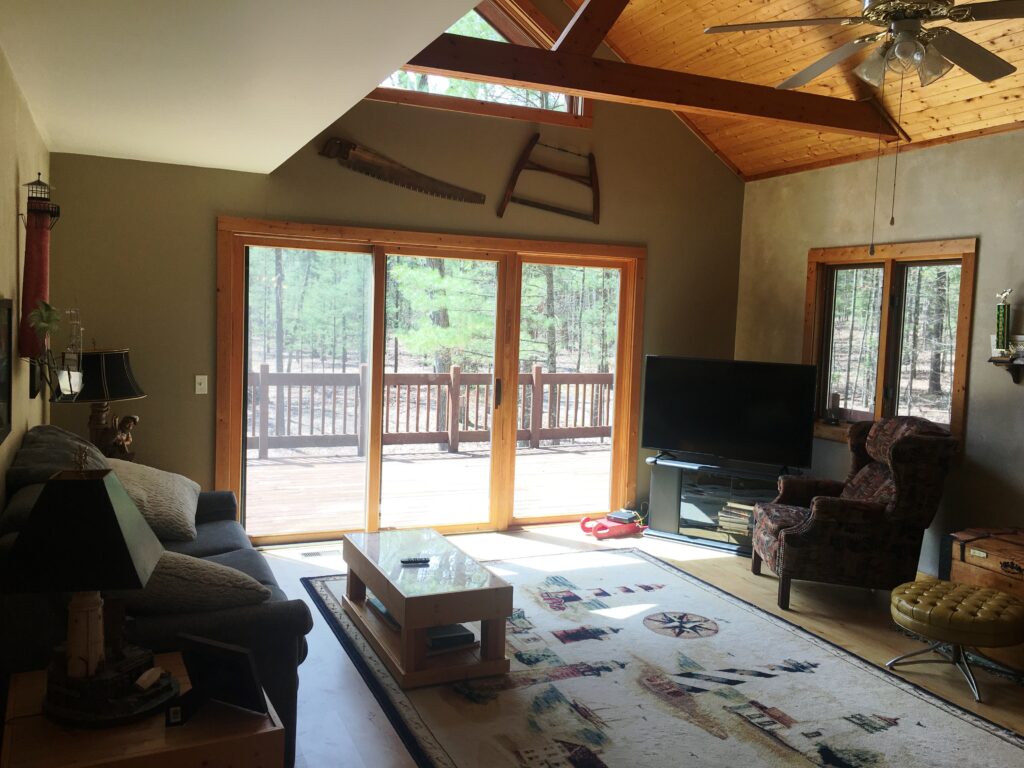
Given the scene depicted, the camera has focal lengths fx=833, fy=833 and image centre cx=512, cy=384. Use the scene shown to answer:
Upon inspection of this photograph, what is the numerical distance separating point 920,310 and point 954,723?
2.94 metres

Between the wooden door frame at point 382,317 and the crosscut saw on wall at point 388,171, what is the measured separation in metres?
0.28

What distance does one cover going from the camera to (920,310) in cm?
548

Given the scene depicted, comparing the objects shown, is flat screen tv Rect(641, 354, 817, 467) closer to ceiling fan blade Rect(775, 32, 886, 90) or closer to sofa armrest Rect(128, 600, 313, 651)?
ceiling fan blade Rect(775, 32, 886, 90)

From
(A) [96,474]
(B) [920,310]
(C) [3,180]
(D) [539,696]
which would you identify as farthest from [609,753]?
(B) [920,310]

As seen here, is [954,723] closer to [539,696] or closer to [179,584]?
[539,696]

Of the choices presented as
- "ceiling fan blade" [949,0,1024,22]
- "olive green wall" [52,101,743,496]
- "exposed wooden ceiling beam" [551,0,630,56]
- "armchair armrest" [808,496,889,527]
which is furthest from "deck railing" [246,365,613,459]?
"ceiling fan blade" [949,0,1024,22]

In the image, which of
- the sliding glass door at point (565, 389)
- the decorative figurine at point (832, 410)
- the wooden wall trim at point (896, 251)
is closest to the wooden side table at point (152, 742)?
the sliding glass door at point (565, 389)

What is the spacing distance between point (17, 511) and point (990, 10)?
3.73 metres

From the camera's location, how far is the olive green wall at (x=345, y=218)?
4.99 metres

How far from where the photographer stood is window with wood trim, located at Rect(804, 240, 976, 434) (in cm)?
516

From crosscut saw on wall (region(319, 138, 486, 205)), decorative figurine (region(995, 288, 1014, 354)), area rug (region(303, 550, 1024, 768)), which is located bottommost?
area rug (region(303, 550, 1024, 768))

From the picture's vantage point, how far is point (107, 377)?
173 inches

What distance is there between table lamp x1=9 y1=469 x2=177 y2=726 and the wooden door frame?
3306 millimetres

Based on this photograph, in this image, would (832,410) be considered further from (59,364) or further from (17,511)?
(17,511)
